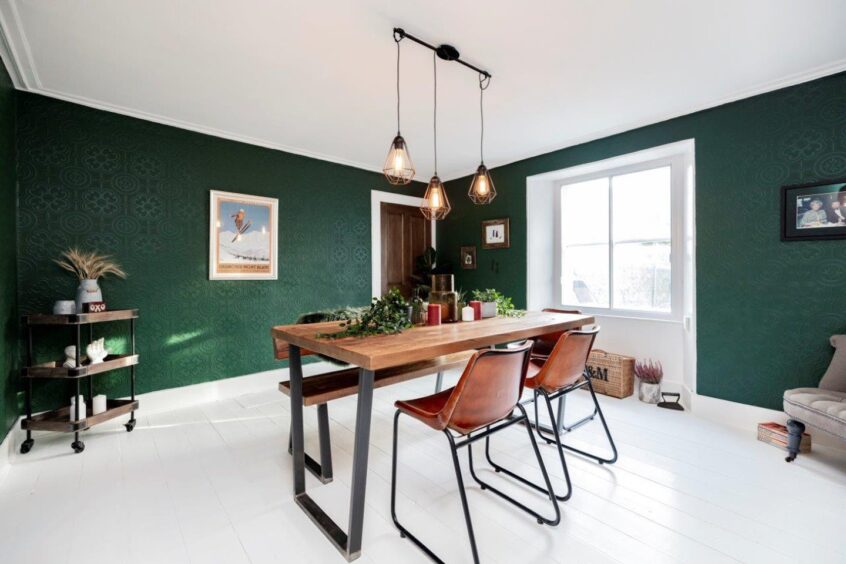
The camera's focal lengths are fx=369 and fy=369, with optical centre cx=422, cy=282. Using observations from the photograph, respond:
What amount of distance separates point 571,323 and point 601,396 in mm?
1671

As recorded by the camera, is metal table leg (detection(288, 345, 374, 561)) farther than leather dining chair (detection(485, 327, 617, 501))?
No

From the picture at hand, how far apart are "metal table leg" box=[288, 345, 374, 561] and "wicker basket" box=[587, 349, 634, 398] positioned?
9.09 ft

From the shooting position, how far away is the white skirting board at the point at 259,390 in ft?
8.31

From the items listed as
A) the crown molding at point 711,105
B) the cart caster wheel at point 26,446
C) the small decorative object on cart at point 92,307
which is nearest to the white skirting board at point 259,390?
the cart caster wheel at point 26,446

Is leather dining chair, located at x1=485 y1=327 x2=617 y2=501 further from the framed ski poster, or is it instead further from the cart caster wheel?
the cart caster wheel

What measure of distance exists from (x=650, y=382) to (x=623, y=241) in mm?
1466

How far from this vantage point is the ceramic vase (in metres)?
2.70

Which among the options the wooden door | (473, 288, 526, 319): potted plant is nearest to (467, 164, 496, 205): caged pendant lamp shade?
(473, 288, 526, 319): potted plant

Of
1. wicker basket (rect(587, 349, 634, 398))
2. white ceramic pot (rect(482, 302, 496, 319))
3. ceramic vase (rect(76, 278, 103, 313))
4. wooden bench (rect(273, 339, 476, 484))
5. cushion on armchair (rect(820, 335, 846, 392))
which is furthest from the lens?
wicker basket (rect(587, 349, 634, 398))

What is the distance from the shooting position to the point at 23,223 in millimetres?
2740

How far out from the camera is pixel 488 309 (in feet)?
8.59

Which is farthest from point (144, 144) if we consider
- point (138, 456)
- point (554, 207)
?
point (554, 207)

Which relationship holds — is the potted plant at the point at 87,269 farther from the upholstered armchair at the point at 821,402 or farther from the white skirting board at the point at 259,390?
the upholstered armchair at the point at 821,402

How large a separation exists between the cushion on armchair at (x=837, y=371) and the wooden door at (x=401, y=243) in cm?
408
